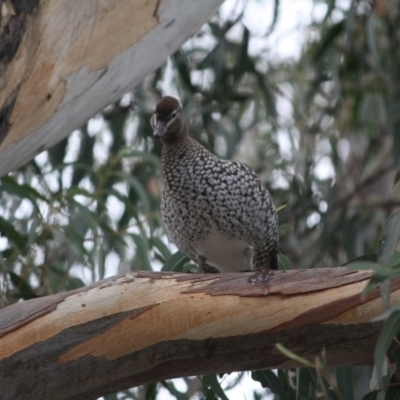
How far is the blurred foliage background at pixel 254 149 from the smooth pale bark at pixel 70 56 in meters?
0.80

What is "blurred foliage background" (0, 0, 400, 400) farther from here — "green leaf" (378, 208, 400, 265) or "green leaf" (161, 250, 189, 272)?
"green leaf" (378, 208, 400, 265)

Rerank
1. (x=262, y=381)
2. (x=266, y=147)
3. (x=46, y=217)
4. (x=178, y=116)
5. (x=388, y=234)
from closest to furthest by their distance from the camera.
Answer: (x=388, y=234) → (x=262, y=381) → (x=178, y=116) → (x=46, y=217) → (x=266, y=147)

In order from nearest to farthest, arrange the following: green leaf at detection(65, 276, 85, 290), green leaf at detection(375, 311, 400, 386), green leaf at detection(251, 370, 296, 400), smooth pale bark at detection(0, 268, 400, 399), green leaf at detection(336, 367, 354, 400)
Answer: green leaf at detection(375, 311, 400, 386) → smooth pale bark at detection(0, 268, 400, 399) → green leaf at detection(336, 367, 354, 400) → green leaf at detection(251, 370, 296, 400) → green leaf at detection(65, 276, 85, 290)

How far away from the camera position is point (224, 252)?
3.82 m

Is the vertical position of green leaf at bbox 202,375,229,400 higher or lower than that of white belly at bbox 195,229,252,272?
lower

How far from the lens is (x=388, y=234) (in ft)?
8.44

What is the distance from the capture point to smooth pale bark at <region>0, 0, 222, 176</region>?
10.3 ft

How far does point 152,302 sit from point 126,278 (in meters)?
0.12

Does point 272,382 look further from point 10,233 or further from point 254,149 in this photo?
point 254,149

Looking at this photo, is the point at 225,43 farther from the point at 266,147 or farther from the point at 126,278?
the point at 126,278

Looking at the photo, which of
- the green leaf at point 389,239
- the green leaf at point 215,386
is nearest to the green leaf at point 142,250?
the green leaf at point 215,386

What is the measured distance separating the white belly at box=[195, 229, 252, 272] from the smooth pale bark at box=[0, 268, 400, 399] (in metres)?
1.01

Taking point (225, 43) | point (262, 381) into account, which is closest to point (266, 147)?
point (225, 43)

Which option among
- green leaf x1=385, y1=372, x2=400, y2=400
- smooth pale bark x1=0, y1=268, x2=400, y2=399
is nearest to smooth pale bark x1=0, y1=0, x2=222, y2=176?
smooth pale bark x1=0, y1=268, x2=400, y2=399
